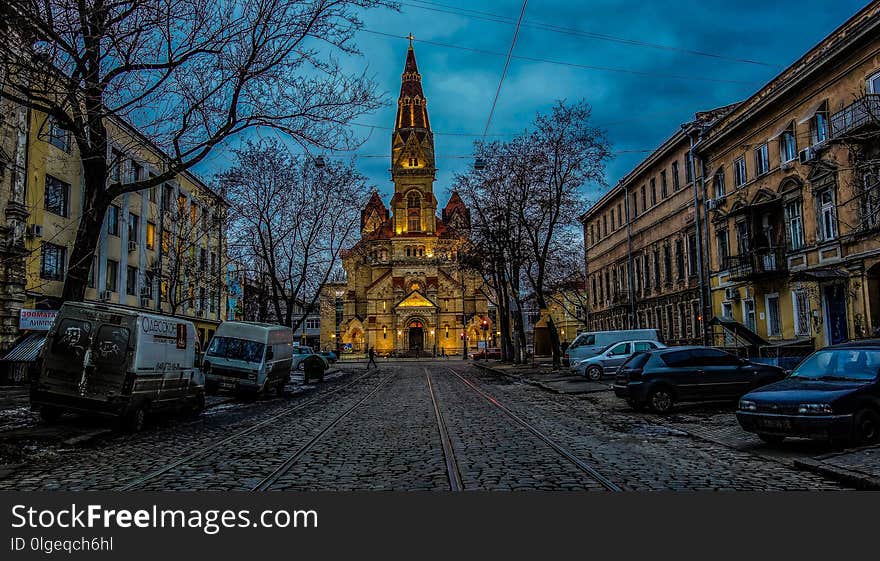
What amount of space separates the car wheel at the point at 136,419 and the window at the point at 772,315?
77.6ft

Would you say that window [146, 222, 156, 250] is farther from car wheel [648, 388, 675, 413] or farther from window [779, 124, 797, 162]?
window [779, 124, 797, 162]

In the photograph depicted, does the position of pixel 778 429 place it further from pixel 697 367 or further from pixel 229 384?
pixel 229 384

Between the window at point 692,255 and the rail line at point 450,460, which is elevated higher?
the window at point 692,255

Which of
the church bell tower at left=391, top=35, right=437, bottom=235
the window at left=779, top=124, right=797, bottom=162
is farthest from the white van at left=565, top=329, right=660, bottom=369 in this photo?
the church bell tower at left=391, top=35, right=437, bottom=235

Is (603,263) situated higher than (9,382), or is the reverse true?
(603,263)

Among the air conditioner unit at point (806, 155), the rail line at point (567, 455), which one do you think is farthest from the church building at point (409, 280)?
the rail line at point (567, 455)

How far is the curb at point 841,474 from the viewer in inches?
296

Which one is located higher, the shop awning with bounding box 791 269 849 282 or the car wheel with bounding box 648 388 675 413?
the shop awning with bounding box 791 269 849 282

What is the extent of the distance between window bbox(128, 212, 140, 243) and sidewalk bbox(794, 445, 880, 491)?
111 ft

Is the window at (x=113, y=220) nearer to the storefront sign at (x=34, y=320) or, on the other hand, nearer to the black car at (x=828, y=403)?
the storefront sign at (x=34, y=320)

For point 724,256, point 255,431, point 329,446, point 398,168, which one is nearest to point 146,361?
point 255,431

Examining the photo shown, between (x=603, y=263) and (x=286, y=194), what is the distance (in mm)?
27308

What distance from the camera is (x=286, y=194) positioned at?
33.0 m

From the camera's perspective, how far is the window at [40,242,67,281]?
89.3 feet
